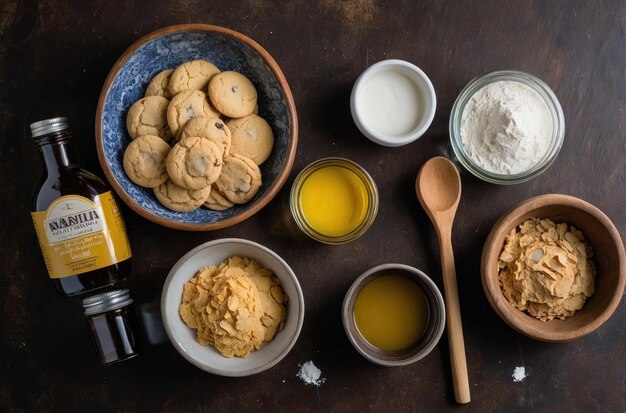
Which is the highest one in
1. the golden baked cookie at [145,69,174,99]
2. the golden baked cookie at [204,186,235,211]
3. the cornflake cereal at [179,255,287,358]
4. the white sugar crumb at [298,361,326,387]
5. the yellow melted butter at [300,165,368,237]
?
the golden baked cookie at [145,69,174,99]

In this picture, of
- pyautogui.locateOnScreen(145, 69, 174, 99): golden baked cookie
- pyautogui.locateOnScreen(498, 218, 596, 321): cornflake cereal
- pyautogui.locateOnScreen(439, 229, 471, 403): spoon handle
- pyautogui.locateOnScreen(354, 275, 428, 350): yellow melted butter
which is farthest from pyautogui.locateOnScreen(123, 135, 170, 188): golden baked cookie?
pyautogui.locateOnScreen(498, 218, 596, 321): cornflake cereal

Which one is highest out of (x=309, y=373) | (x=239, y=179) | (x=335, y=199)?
(x=239, y=179)

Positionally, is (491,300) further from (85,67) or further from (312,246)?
(85,67)

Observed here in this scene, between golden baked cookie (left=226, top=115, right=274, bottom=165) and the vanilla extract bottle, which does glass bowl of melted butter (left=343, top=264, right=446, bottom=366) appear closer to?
golden baked cookie (left=226, top=115, right=274, bottom=165)

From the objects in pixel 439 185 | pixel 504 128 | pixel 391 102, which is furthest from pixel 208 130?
pixel 504 128

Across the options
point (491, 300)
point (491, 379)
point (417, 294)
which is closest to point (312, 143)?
point (417, 294)

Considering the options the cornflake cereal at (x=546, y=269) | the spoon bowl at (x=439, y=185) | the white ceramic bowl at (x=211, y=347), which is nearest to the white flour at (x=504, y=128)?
the spoon bowl at (x=439, y=185)

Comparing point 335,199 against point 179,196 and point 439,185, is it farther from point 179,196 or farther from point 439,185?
point 179,196
